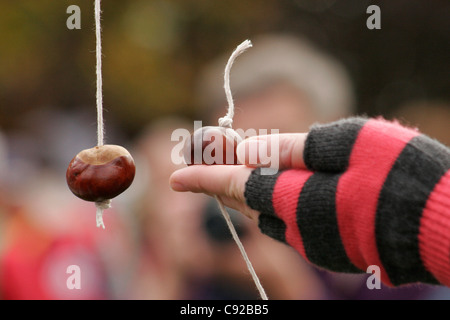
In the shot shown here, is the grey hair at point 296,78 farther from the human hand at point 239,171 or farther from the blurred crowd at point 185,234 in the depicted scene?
the human hand at point 239,171

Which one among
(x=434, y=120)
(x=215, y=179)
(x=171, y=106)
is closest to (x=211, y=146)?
(x=215, y=179)

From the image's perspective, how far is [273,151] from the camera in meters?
0.67

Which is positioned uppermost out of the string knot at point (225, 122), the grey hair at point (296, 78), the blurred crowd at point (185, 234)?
the grey hair at point (296, 78)

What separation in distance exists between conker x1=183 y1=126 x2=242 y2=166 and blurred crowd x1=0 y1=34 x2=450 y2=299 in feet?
2.03

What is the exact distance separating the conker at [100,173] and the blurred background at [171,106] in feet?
2.16

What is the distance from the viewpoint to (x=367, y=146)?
0.61 m

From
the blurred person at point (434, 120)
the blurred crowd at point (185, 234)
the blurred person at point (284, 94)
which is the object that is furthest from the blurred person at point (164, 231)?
the blurred person at point (434, 120)

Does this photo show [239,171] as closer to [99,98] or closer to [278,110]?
[99,98]

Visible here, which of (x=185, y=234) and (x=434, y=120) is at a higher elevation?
(x=434, y=120)

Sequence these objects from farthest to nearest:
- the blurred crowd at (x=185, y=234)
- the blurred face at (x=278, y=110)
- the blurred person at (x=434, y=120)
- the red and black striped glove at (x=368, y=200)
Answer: the blurred person at (x=434, y=120)
the blurred face at (x=278, y=110)
the blurred crowd at (x=185, y=234)
the red and black striped glove at (x=368, y=200)

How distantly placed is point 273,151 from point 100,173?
0.79ft

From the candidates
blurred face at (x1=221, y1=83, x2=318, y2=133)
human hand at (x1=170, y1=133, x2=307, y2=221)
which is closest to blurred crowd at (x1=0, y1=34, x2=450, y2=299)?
blurred face at (x1=221, y1=83, x2=318, y2=133)

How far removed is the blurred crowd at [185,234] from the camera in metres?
1.35

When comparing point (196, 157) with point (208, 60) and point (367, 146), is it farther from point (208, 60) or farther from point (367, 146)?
point (208, 60)
